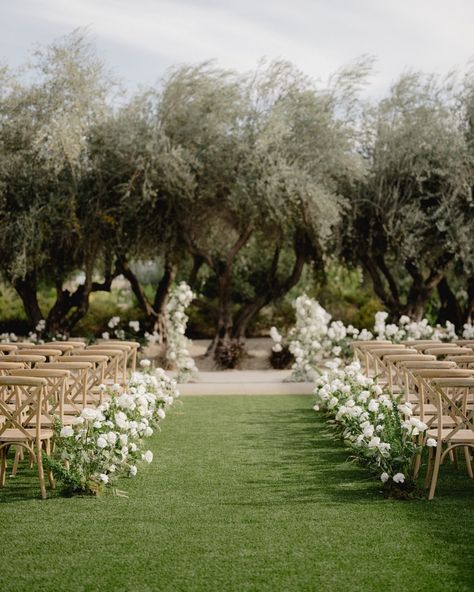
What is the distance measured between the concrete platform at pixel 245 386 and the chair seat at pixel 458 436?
6.98 m

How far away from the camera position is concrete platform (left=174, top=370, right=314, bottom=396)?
46.5 ft

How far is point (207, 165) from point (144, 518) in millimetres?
12076

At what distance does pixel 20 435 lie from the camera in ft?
23.1

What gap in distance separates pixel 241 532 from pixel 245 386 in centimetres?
877

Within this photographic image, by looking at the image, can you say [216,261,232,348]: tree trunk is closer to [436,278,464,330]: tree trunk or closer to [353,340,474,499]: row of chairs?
[436,278,464,330]: tree trunk

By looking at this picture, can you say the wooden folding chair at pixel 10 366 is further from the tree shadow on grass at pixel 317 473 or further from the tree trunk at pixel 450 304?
the tree trunk at pixel 450 304

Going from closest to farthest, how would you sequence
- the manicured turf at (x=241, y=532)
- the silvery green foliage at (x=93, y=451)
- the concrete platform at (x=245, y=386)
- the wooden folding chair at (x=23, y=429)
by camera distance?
1. the manicured turf at (x=241, y=532)
2. the wooden folding chair at (x=23, y=429)
3. the silvery green foliage at (x=93, y=451)
4. the concrete platform at (x=245, y=386)

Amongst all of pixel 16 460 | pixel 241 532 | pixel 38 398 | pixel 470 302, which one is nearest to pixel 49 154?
pixel 470 302

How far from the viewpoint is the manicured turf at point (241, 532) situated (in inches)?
196

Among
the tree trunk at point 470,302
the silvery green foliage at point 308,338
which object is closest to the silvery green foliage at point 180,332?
the silvery green foliage at point 308,338

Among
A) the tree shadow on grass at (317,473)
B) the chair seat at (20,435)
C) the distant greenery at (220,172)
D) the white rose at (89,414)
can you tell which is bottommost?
the tree shadow on grass at (317,473)

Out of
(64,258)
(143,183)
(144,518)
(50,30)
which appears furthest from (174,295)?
(144,518)

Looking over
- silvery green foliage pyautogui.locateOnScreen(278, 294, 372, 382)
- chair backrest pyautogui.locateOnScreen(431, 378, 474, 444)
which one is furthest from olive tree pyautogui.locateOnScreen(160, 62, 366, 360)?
chair backrest pyautogui.locateOnScreen(431, 378, 474, 444)

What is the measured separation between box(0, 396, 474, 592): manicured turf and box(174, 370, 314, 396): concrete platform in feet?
17.9
